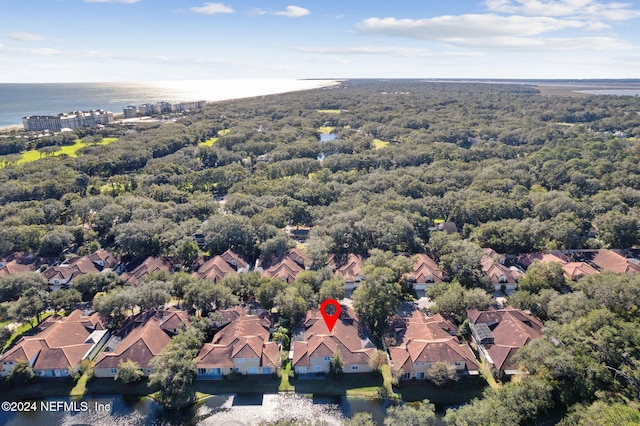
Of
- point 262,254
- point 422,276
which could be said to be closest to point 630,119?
point 422,276

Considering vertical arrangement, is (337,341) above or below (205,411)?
above

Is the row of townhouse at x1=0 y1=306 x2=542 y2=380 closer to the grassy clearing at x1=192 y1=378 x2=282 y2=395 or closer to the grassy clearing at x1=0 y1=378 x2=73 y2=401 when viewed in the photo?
the grassy clearing at x1=192 y1=378 x2=282 y2=395

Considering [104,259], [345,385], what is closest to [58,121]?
[104,259]

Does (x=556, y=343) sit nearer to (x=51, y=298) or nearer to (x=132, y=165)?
(x=51, y=298)

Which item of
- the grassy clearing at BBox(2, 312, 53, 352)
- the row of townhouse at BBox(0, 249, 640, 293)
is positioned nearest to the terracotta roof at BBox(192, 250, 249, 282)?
the row of townhouse at BBox(0, 249, 640, 293)

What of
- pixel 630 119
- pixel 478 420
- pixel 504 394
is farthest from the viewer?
pixel 630 119

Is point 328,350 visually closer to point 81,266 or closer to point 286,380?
point 286,380
